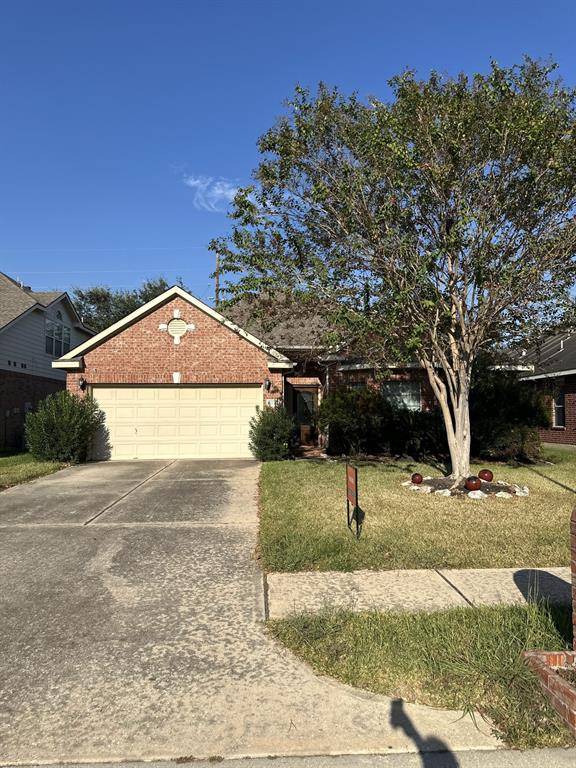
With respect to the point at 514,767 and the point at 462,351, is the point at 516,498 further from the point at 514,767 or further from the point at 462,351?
the point at 514,767

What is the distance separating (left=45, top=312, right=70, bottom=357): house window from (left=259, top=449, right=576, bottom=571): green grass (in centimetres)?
1668

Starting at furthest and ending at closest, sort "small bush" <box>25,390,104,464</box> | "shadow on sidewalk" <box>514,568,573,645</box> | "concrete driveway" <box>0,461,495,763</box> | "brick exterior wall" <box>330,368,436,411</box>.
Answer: "brick exterior wall" <box>330,368,436,411</box> → "small bush" <box>25,390,104,464</box> → "shadow on sidewalk" <box>514,568,573,645</box> → "concrete driveway" <box>0,461,495,763</box>

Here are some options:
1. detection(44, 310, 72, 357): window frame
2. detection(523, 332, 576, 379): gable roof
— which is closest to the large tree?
detection(523, 332, 576, 379): gable roof

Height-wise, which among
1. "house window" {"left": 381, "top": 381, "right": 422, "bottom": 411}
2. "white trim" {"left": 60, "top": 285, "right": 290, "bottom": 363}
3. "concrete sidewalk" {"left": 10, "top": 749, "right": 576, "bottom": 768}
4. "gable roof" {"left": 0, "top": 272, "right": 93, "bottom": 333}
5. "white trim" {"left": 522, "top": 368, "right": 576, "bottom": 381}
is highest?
"gable roof" {"left": 0, "top": 272, "right": 93, "bottom": 333}

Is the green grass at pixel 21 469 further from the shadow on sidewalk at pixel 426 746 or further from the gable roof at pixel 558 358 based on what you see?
the gable roof at pixel 558 358

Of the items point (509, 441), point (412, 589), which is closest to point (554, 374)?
point (509, 441)

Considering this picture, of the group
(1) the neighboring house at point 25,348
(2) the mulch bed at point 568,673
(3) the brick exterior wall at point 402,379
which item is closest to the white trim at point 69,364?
(1) the neighboring house at point 25,348

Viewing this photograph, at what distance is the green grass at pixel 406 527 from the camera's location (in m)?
6.08

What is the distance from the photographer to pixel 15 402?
20859 millimetres

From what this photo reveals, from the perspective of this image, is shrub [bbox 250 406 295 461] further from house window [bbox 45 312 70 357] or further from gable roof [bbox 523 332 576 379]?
house window [bbox 45 312 70 357]

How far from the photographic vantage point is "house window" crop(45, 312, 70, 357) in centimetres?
2436

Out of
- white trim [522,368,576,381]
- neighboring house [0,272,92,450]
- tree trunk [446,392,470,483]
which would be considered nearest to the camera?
tree trunk [446,392,470,483]

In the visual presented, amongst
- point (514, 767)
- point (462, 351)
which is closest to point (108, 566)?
point (514, 767)

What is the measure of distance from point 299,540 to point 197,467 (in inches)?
317
